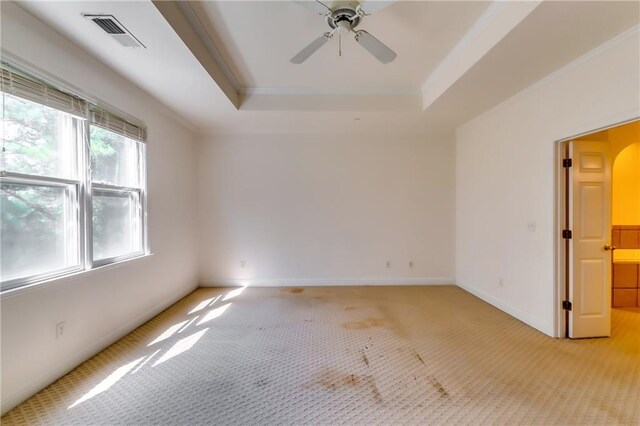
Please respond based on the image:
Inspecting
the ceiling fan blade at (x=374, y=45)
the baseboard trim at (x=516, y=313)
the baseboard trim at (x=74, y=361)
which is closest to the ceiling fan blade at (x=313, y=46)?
the ceiling fan blade at (x=374, y=45)

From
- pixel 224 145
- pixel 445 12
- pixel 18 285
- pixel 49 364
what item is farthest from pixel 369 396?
pixel 224 145

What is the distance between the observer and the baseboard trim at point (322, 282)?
4.27m

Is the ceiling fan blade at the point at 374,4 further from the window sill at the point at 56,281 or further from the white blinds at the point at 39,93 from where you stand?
the window sill at the point at 56,281

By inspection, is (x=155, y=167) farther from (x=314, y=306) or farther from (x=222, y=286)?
(x=314, y=306)

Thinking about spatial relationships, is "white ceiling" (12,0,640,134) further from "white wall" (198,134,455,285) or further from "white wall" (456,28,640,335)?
"white wall" (198,134,455,285)

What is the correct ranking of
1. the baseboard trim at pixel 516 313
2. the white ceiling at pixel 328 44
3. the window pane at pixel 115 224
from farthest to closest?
the baseboard trim at pixel 516 313
the window pane at pixel 115 224
the white ceiling at pixel 328 44

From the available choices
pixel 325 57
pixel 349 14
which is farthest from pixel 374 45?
pixel 325 57

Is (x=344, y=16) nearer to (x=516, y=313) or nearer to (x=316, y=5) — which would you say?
(x=316, y=5)

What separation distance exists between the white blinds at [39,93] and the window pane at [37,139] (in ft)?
0.19

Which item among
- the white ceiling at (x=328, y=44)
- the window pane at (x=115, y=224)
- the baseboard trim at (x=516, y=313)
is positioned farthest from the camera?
the baseboard trim at (x=516, y=313)

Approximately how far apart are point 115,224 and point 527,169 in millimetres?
4515

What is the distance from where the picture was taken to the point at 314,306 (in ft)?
11.1

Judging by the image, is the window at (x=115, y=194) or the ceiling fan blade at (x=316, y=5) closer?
the ceiling fan blade at (x=316, y=5)

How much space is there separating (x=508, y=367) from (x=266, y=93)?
380 centimetres
